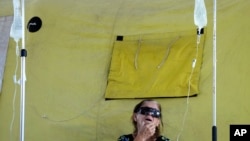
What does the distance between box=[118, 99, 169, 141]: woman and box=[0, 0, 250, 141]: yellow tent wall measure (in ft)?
0.85

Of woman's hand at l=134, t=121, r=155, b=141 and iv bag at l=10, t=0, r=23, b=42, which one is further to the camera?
iv bag at l=10, t=0, r=23, b=42

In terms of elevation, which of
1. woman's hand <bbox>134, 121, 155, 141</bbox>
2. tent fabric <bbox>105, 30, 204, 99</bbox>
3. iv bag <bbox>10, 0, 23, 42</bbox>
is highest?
iv bag <bbox>10, 0, 23, 42</bbox>

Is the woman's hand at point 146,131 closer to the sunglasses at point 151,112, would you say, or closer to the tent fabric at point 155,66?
the sunglasses at point 151,112

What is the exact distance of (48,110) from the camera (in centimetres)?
Answer: 378

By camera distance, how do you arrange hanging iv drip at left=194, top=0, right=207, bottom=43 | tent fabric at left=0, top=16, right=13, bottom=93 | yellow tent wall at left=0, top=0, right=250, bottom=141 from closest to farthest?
1. hanging iv drip at left=194, top=0, right=207, bottom=43
2. yellow tent wall at left=0, top=0, right=250, bottom=141
3. tent fabric at left=0, top=16, right=13, bottom=93

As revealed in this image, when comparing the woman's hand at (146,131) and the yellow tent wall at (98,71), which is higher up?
the yellow tent wall at (98,71)

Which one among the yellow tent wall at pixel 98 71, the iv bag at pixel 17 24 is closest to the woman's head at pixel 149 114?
the yellow tent wall at pixel 98 71

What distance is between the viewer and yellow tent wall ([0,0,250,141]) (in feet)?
10.8

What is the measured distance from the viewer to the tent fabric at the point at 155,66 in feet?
11.1

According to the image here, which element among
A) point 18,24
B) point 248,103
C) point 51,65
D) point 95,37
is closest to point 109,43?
point 95,37

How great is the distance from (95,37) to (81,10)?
9.6 inches

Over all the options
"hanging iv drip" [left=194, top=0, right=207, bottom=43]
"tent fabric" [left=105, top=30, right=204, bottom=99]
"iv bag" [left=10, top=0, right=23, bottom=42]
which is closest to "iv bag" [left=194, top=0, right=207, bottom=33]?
"hanging iv drip" [left=194, top=0, right=207, bottom=43]

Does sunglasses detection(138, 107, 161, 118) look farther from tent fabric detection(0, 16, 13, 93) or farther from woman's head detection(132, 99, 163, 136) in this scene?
tent fabric detection(0, 16, 13, 93)

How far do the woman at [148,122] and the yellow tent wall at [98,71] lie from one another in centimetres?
26
